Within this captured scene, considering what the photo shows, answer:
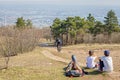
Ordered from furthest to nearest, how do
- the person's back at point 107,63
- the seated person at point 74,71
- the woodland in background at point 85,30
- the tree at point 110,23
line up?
the tree at point 110,23, the woodland in background at point 85,30, the person's back at point 107,63, the seated person at point 74,71

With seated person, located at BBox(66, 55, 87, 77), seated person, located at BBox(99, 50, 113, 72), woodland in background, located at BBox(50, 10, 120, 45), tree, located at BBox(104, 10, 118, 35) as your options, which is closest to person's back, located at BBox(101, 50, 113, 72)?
seated person, located at BBox(99, 50, 113, 72)

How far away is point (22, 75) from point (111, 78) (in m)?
4.15

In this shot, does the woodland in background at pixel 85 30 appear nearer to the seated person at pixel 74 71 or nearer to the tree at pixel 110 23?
the tree at pixel 110 23

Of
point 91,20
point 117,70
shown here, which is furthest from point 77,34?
point 117,70

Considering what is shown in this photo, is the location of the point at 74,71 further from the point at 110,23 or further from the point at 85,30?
the point at 110,23

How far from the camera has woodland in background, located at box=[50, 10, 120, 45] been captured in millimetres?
54219

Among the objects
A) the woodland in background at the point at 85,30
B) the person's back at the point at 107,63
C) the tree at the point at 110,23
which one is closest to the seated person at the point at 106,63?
the person's back at the point at 107,63

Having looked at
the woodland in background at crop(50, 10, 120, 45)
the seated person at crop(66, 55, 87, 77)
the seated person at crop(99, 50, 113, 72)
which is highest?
the woodland in background at crop(50, 10, 120, 45)

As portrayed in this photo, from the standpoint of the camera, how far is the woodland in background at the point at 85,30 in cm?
5422

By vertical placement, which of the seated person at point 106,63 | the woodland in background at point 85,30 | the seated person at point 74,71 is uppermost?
the woodland in background at point 85,30

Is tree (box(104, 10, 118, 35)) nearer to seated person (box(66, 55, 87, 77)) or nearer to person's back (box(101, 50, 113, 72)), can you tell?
person's back (box(101, 50, 113, 72))

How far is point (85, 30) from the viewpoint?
55844 millimetres

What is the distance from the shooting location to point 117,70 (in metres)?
16.4

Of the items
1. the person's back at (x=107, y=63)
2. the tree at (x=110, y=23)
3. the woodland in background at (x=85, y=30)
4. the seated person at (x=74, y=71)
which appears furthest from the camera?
the tree at (x=110, y=23)
